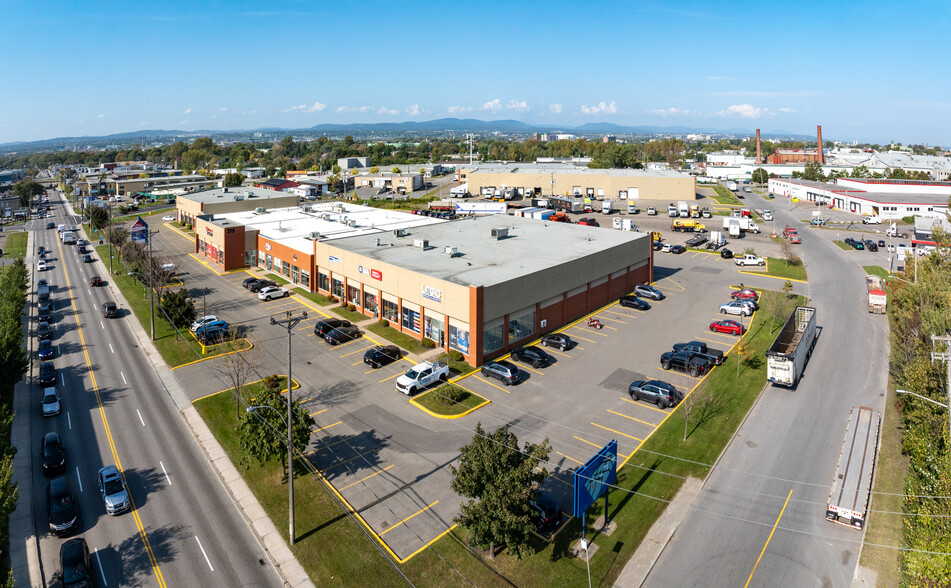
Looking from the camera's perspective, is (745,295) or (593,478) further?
(745,295)

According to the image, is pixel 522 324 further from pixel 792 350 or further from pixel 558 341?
pixel 792 350

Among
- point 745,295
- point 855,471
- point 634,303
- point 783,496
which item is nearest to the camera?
point 783,496

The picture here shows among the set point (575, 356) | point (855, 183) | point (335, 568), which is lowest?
point (335, 568)

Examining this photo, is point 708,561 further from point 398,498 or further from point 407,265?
point 407,265

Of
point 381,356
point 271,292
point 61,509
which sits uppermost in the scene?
point 271,292

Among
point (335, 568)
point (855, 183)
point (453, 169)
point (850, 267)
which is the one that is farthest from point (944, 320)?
point (453, 169)

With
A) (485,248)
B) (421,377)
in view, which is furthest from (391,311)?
(421,377)

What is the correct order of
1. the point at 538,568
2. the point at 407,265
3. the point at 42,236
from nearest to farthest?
the point at 538,568, the point at 407,265, the point at 42,236
